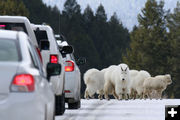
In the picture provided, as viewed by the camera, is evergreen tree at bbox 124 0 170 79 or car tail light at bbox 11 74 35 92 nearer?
car tail light at bbox 11 74 35 92

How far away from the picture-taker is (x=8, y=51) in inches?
328

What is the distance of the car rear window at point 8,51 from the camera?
26.8ft

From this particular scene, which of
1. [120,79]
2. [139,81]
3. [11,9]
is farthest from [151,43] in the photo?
[120,79]

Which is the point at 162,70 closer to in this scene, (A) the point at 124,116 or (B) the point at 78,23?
(B) the point at 78,23

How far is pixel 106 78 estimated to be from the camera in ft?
114

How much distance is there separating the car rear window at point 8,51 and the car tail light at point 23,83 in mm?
341

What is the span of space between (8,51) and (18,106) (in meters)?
0.83

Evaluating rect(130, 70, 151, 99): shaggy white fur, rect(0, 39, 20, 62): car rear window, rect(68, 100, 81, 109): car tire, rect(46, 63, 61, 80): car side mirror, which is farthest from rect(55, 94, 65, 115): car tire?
rect(130, 70, 151, 99): shaggy white fur

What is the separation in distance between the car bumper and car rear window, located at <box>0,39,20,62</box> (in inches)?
19.9

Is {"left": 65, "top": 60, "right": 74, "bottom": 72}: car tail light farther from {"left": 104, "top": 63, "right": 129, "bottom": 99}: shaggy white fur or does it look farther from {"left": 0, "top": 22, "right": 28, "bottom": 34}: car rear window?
{"left": 104, "top": 63, "right": 129, "bottom": 99}: shaggy white fur

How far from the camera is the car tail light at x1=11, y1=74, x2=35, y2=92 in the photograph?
779 cm

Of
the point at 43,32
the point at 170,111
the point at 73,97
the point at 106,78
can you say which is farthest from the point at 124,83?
the point at 170,111

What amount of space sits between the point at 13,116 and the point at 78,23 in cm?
13547

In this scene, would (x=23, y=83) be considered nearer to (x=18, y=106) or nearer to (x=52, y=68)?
(x=18, y=106)
